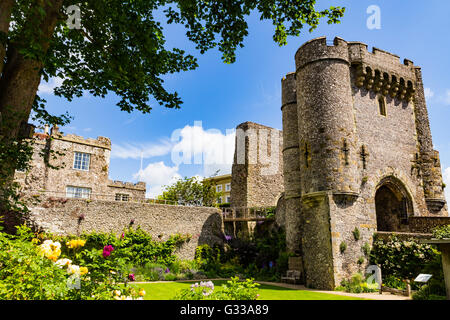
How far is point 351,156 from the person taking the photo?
49.6 ft

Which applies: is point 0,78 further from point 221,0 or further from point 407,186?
point 407,186

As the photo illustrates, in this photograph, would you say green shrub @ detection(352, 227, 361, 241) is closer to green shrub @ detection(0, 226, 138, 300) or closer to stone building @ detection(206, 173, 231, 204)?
green shrub @ detection(0, 226, 138, 300)

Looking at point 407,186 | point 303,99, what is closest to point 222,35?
point 303,99

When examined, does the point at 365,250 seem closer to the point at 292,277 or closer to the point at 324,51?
the point at 292,277

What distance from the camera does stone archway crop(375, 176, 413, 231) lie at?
56.3 ft

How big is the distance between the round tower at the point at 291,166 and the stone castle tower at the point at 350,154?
59 mm

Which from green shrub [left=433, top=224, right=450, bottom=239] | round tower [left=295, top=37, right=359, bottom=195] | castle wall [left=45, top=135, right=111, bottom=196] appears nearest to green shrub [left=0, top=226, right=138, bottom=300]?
round tower [left=295, top=37, right=359, bottom=195]

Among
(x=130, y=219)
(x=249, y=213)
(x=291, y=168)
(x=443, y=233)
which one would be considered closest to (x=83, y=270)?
(x=443, y=233)

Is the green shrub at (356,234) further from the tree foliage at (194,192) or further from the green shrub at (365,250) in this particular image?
the tree foliage at (194,192)

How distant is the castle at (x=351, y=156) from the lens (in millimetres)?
14359

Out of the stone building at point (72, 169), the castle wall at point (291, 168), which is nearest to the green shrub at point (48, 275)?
the castle wall at point (291, 168)

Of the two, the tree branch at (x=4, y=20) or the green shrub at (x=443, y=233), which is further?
the green shrub at (x=443, y=233)

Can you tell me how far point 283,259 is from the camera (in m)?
17.5

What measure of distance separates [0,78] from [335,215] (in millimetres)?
13433
